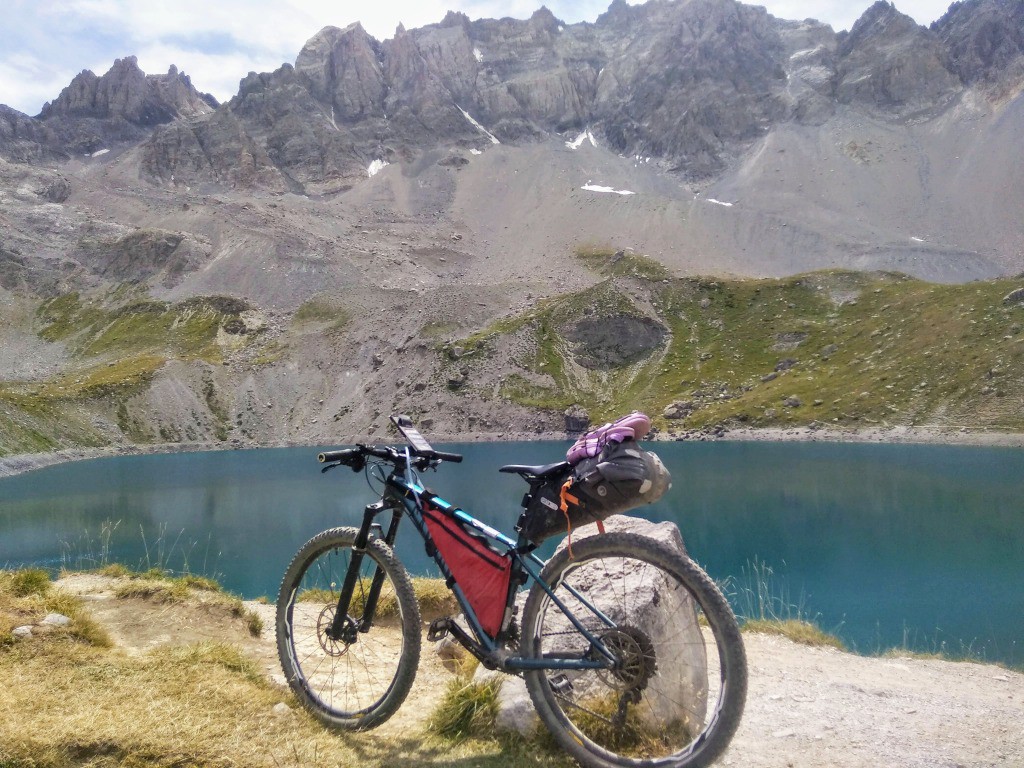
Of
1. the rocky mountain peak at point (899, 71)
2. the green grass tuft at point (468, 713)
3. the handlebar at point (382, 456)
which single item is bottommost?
the green grass tuft at point (468, 713)

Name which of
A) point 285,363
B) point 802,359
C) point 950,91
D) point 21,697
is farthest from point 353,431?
point 950,91

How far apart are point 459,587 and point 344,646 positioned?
4.03ft

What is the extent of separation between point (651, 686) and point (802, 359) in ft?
313

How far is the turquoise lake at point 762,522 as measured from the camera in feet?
65.0

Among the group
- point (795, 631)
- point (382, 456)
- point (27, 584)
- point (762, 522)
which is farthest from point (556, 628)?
point (762, 522)

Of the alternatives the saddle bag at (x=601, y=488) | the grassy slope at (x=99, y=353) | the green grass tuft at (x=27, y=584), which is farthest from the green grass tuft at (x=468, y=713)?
→ the grassy slope at (x=99, y=353)

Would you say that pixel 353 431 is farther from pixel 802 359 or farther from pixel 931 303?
pixel 931 303

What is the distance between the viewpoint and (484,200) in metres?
191

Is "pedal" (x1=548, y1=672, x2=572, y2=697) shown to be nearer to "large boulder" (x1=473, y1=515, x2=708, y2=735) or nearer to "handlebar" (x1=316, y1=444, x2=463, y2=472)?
"large boulder" (x1=473, y1=515, x2=708, y2=735)

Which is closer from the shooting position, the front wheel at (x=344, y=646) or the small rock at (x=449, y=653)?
the front wheel at (x=344, y=646)

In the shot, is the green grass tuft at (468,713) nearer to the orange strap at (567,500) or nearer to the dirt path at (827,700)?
the dirt path at (827,700)

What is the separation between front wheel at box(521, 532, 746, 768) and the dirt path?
2.57 ft

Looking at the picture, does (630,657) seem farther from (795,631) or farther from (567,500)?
Answer: (795,631)

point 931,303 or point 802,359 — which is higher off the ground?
point 931,303
